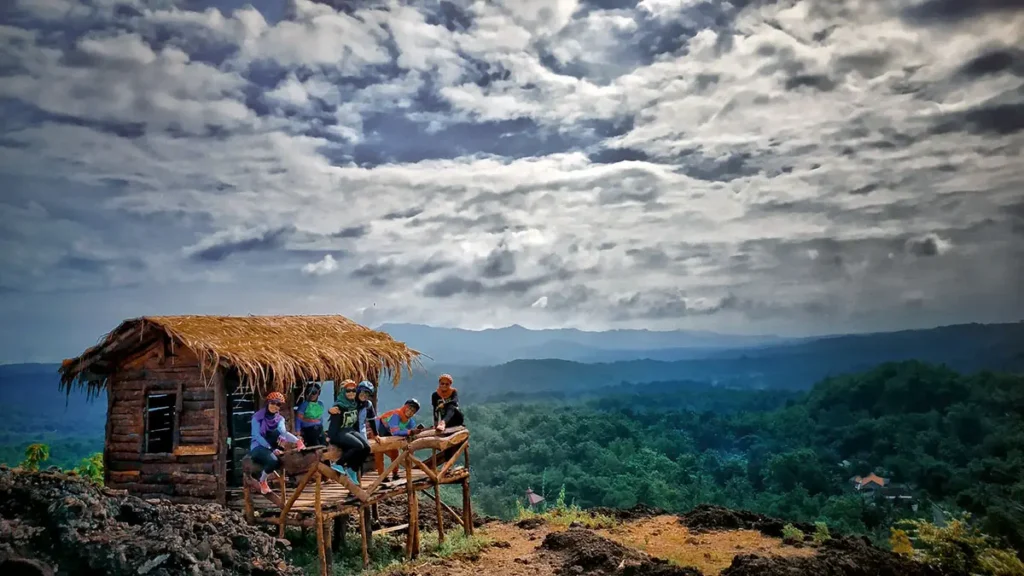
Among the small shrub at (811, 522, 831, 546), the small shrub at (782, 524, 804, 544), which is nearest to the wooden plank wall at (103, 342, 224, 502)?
the small shrub at (782, 524, 804, 544)

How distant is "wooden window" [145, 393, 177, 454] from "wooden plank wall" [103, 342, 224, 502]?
5.3 inches

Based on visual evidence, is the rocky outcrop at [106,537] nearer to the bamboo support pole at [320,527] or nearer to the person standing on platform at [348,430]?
the bamboo support pole at [320,527]

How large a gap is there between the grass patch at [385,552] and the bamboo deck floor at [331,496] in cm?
99

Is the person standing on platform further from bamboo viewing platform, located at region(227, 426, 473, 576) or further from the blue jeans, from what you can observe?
the blue jeans

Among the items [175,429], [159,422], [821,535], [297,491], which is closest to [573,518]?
[821,535]

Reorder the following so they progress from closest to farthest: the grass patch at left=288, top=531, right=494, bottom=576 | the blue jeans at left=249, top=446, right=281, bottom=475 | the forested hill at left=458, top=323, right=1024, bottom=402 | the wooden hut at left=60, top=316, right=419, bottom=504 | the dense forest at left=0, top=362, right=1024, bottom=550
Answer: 1. the blue jeans at left=249, top=446, right=281, bottom=475
2. the grass patch at left=288, top=531, right=494, bottom=576
3. the wooden hut at left=60, top=316, right=419, bottom=504
4. the dense forest at left=0, top=362, right=1024, bottom=550
5. the forested hill at left=458, top=323, right=1024, bottom=402

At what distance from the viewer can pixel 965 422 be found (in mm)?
36094

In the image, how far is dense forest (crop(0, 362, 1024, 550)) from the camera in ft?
95.7

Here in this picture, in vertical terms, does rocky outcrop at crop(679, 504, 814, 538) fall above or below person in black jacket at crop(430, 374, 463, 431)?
below

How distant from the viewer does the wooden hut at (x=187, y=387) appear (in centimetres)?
1245

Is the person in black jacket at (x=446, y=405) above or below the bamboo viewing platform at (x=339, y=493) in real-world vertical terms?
above

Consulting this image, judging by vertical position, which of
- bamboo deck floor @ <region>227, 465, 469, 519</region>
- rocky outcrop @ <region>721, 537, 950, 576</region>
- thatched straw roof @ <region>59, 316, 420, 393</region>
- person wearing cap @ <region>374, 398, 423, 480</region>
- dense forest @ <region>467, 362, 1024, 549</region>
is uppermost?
thatched straw roof @ <region>59, 316, 420, 393</region>

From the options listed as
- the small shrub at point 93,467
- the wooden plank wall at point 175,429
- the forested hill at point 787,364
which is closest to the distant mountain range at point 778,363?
the forested hill at point 787,364

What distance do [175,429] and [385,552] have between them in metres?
4.18
